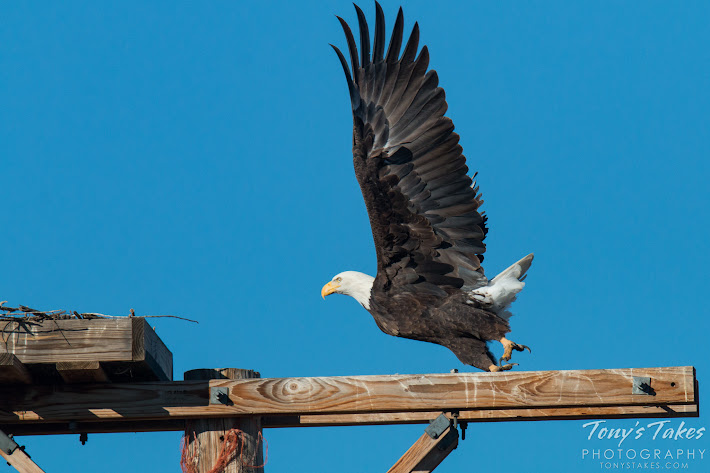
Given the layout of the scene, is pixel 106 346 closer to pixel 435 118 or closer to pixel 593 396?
pixel 593 396

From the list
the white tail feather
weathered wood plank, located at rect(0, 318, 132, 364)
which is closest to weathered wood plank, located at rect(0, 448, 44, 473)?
weathered wood plank, located at rect(0, 318, 132, 364)

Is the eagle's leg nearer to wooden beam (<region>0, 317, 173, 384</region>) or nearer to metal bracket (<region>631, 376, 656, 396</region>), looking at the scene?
metal bracket (<region>631, 376, 656, 396</region>)

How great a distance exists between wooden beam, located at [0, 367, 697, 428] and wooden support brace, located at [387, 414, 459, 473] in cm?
8

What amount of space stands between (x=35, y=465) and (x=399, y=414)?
5.34 feet

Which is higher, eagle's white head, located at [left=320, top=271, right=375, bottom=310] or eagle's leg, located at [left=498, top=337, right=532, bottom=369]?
eagle's white head, located at [left=320, top=271, right=375, bottom=310]

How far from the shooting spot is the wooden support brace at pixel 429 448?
3.79 m

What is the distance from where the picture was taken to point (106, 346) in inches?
147

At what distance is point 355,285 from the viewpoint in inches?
259

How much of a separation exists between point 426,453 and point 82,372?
1527 millimetres

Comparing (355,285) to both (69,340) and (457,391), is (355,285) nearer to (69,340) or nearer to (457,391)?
(457,391)

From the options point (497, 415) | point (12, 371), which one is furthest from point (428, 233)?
point (12, 371)

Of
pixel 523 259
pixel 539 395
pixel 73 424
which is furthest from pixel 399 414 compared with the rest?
pixel 523 259

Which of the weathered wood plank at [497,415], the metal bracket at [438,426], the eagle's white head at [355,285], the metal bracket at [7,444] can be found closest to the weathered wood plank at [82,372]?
the metal bracket at [7,444]

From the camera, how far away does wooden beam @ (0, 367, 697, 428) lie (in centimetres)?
367
